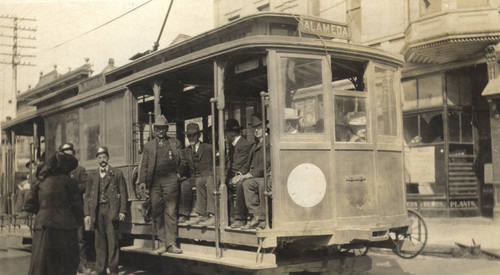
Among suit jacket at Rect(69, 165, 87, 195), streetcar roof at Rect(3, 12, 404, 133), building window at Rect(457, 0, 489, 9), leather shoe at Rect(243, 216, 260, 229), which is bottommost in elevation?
leather shoe at Rect(243, 216, 260, 229)

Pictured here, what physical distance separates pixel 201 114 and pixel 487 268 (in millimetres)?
5697

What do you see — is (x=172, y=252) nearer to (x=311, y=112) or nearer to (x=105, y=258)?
(x=105, y=258)

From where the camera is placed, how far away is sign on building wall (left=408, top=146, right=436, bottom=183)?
1407cm

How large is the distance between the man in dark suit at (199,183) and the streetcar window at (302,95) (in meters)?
1.64

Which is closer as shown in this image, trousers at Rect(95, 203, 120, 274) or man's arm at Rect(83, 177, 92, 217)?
trousers at Rect(95, 203, 120, 274)

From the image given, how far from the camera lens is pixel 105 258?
784 cm

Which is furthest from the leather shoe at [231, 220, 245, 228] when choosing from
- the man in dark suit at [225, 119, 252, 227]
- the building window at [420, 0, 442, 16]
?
the building window at [420, 0, 442, 16]

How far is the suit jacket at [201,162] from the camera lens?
792 centimetres

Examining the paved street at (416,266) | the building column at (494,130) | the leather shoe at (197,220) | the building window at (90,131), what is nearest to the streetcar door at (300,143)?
the leather shoe at (197,220)

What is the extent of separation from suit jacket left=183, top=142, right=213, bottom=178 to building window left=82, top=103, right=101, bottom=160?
88.1 inches

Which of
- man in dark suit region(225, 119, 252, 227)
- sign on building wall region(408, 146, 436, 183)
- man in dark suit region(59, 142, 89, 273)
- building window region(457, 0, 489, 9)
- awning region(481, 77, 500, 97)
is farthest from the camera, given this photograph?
sign on building wall region(408, 146, 436, 183)

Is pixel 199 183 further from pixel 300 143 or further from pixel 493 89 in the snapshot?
pixel 493 89

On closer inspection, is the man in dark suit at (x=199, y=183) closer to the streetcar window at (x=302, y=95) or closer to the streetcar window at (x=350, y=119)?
the streetcar window at (x=302, y=95)

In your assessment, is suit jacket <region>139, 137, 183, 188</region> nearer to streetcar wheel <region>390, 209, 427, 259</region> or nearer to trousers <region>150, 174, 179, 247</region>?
trousers <region>150, 174, 179, 247</region>
